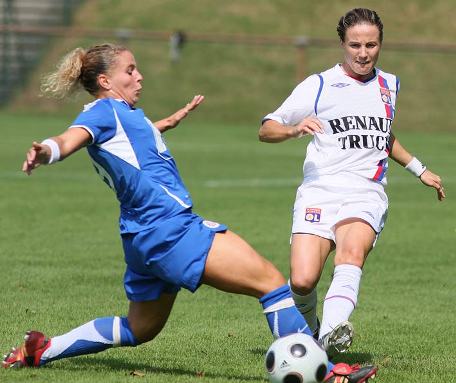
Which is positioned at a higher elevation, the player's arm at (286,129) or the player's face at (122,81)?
the player's face at (122,81)

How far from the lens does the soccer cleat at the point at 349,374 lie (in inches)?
228

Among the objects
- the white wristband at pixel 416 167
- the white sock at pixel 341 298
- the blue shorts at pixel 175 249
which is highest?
the white wristband at pixel 416 167

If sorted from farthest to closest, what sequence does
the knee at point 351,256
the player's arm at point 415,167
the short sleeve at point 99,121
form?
the player's arm at point 415,167, the knee at point 351,256, the short sleeve at point 99,121

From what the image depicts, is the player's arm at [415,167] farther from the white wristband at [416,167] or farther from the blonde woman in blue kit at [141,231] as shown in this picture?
the blonde woman in blue kit at [141,231]

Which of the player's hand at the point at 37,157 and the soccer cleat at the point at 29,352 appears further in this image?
the soccer cleat at the point at 29,352

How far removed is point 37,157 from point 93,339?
1.28 meters

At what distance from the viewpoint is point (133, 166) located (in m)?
5.92

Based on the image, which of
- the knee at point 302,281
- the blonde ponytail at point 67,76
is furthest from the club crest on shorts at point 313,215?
the blonde ponytail at point 67,76

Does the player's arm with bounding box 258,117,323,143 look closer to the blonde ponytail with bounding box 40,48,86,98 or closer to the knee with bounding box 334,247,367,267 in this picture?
the knee with bounding box 334,247,367,267

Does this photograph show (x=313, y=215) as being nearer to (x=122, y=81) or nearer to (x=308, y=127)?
(x=308, y=127)

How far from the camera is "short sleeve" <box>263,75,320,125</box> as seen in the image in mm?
6957

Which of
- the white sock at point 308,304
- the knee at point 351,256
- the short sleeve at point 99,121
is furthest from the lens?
the white sock at point 308,304

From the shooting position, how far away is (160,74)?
3553 centimetres

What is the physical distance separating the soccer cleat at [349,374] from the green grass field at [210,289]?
425 mm
